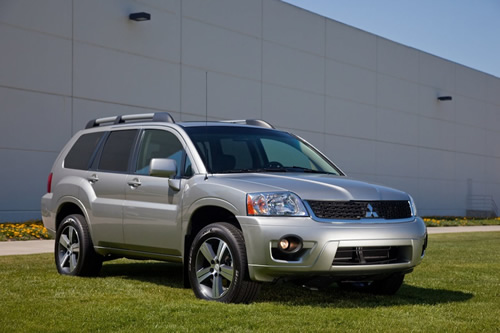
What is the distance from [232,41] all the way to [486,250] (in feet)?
44.3

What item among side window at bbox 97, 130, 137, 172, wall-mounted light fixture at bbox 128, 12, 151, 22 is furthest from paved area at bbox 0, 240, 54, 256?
wall-mounted light fixture at bbox 128, 12, 151, 22

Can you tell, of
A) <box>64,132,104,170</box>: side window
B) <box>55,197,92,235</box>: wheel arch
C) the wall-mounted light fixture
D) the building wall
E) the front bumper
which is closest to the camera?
the front bumper

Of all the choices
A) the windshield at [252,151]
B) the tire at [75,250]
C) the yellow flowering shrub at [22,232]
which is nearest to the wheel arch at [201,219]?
the windshield at [252,151]

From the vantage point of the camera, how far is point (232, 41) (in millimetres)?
26281

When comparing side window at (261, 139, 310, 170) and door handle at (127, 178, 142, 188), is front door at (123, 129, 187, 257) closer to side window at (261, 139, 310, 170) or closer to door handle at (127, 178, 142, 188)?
door handle at (127, 178, 142, 188)

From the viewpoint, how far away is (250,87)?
2698 cm

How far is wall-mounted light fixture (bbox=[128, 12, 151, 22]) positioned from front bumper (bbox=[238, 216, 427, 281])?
15992 mm

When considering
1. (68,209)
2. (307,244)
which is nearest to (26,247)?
(68,209)

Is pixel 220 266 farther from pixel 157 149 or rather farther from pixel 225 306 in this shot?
pixel 157 149

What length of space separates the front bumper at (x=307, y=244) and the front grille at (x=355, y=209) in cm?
9

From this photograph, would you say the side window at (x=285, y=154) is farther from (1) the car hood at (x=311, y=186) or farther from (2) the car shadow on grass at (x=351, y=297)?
(2) the car shadow on grass at (x=351, y=297)

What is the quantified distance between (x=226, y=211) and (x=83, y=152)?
2.95 meters

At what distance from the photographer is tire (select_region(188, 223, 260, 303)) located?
6887 mm

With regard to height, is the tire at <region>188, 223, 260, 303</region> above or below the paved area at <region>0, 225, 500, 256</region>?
above
